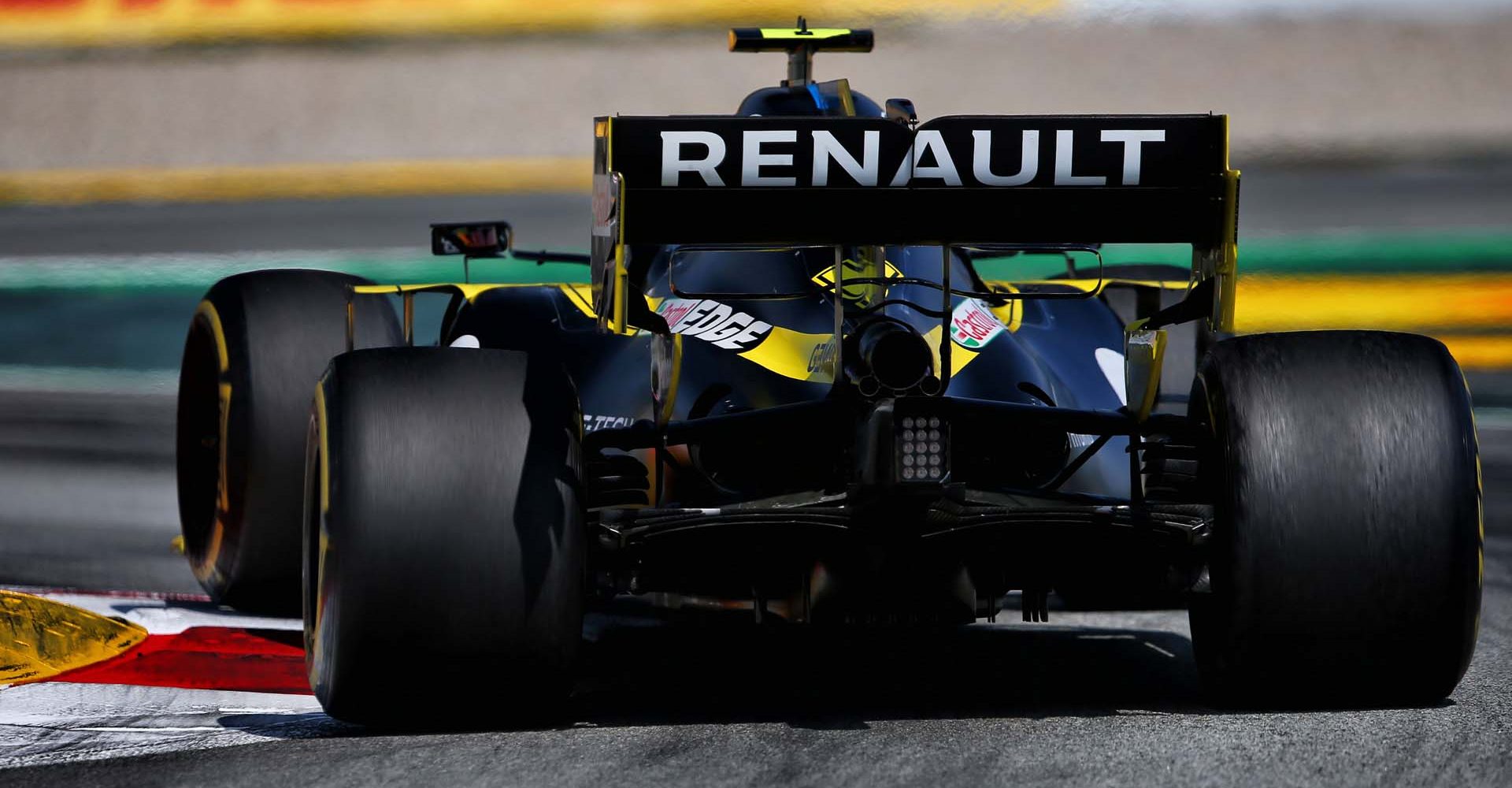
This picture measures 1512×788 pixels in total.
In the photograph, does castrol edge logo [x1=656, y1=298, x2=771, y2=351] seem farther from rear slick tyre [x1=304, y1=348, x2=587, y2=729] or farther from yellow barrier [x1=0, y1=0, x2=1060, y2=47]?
yellow barrier [x1=0, y1=0, x2=1060, y2=47]

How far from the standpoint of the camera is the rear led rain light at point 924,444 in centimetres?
507

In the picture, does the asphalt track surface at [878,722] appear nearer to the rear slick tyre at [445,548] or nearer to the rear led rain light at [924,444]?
the rear slick tyre at [445,548]

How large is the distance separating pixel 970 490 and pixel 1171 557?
1.72 ft

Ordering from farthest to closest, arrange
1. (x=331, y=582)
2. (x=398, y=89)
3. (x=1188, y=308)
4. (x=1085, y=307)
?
1. (x=398, y=89)
2. (x=1085, y=307)
3. (x=1188, y=308)
4. (x=331, y=582)

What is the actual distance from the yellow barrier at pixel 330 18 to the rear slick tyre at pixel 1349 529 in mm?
12710

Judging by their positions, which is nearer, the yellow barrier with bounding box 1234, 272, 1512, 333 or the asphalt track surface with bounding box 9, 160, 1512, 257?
the yellow barrier with bounding box 1234, 272, 1512, 333

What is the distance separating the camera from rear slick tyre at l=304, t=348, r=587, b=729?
4.86 m

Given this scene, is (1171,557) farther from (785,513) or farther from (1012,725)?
(785,513)

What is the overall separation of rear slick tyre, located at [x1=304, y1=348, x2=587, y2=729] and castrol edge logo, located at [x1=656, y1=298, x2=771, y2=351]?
1.02 meters

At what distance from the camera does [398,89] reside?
1950 centimetres

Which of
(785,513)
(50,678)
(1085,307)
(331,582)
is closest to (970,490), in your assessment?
(785,513)

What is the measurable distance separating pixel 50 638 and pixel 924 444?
8.83 ft

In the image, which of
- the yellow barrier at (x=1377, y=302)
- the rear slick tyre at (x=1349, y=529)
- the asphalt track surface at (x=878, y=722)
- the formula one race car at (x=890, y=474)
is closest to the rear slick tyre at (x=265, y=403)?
the asphalt track surface at (x=878, y=722)

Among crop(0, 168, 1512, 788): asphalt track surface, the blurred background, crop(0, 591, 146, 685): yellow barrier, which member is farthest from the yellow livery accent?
the blurred background
